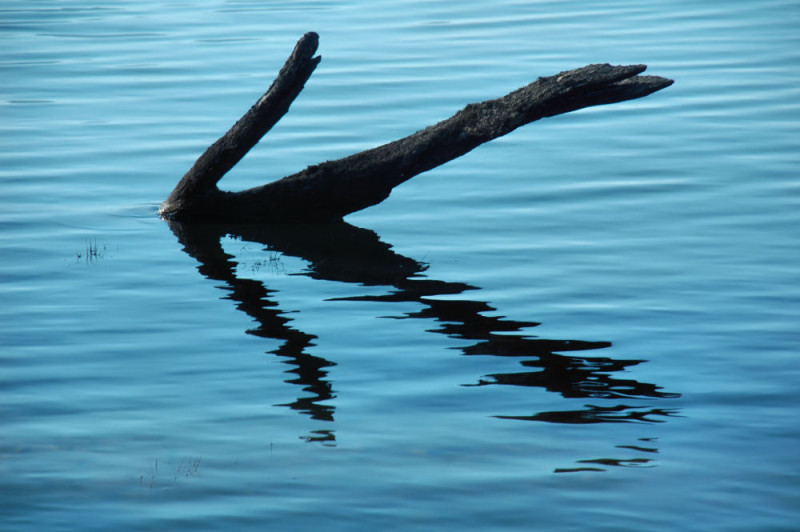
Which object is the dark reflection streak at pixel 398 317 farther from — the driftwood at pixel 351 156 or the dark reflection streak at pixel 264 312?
the driftwood at pixel 351 156

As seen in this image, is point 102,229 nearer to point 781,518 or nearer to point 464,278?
point 464,278

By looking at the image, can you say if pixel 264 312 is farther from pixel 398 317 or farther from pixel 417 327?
pixel 417 327

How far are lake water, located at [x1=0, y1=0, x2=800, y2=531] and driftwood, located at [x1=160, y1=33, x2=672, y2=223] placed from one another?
36cm

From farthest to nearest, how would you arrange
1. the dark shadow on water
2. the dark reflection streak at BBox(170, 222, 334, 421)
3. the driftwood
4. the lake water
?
the driftwood < the dark reflection streak at BBox(170, 222, 334, 421) < the dark shadow on water < the lake water

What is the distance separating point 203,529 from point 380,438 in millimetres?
1435

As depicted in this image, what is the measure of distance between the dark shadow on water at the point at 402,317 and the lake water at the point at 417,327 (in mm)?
31

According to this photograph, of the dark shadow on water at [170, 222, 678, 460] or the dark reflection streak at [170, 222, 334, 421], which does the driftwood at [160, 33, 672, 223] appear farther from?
the dark reflection streak at [170, 222, 334, 421]

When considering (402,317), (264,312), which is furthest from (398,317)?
(264,312)

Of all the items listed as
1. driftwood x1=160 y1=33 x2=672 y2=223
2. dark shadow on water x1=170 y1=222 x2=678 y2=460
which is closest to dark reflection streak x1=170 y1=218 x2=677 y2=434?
dark shadow on water x1=170 y1=222 x2=678 y2=460

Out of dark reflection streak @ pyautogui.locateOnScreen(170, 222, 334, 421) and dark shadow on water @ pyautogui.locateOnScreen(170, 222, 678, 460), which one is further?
dark reflection streak @ pyautogui.locateOnScreen(170, 222, 334, 421)

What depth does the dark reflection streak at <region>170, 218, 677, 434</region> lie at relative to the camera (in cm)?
784

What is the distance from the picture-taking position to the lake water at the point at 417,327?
6.60 meters

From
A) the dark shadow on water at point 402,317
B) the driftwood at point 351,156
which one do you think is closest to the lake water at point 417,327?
the dark shadow on water at point 402,317

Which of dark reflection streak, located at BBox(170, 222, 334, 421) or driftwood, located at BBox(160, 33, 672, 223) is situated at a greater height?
driftwood, located at BBox(160, 33, 672, 223)
